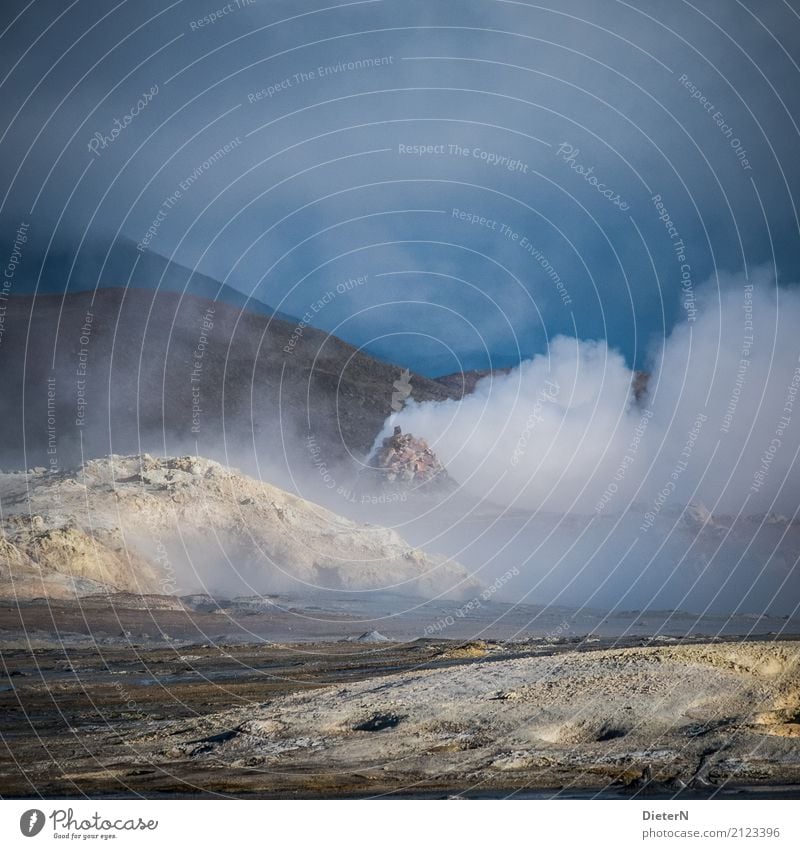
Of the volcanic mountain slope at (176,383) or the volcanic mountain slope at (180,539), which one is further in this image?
the volcanic mountain slope at (176,383)

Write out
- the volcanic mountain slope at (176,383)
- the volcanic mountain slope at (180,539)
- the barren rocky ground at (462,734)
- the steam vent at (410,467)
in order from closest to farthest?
the barren rocky ground at (462,734) → the volcanic mountain slope at (180,539) → the volcanic mountain slope at (176,383) → the steam vent at (410,467)

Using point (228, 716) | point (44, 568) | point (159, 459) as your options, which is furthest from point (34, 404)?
point (228, 716)

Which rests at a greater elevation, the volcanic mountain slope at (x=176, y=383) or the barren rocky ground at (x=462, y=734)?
the volcanic mountain slope at (x=176, y=383)

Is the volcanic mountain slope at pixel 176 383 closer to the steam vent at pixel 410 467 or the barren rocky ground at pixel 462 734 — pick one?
the steam vent at pixel 410 467

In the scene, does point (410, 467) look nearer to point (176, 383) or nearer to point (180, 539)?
point (176, 383)

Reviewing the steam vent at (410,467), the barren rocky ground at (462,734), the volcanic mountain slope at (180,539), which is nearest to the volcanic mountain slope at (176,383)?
the steam vent at (410,467)

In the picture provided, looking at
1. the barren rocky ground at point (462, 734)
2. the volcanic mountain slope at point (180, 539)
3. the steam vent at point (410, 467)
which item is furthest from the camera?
the steam vent at point (410, 467)
